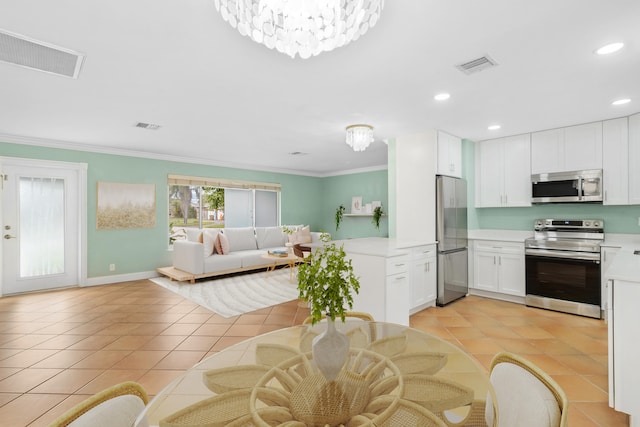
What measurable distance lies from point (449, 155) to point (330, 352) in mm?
3953

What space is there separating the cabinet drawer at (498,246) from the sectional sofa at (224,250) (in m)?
3.21

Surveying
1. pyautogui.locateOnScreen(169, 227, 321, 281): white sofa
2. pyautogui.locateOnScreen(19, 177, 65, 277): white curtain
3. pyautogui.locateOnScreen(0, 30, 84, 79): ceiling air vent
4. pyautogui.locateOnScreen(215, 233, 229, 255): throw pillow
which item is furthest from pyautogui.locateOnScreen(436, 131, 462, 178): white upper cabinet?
pyautogui.locateOnScreen(19, 177, 65, 277): white curtain

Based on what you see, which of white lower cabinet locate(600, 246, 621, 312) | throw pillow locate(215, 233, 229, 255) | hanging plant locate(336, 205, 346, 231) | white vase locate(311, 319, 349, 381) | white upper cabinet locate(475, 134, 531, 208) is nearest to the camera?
white vase locate(311, 319, 349, 381)

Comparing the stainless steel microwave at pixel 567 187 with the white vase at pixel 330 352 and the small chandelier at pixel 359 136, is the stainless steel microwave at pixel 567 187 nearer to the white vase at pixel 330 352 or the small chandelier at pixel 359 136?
the small chandelier at pixel 359 136

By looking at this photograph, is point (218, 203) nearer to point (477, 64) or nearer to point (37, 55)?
point (37, 55)

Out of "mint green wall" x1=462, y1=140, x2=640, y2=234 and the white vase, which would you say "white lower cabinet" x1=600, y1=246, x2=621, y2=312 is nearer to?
"mint green wall" x1=462, y1=140, x2=640, y2=234

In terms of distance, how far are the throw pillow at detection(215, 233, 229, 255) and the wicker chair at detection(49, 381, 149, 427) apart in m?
5.07

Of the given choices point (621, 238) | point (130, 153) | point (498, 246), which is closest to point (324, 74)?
point (498, 246)

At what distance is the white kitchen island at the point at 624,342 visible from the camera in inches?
66.4

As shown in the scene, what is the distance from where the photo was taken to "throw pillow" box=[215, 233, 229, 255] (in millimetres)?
5863

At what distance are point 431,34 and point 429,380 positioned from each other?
1.97 meters

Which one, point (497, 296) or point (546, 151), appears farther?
point (497, 296)

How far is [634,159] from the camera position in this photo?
348cm

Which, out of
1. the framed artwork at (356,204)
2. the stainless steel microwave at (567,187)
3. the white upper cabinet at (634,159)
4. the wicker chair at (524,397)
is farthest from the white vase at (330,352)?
the framed artwork at (356,204)
